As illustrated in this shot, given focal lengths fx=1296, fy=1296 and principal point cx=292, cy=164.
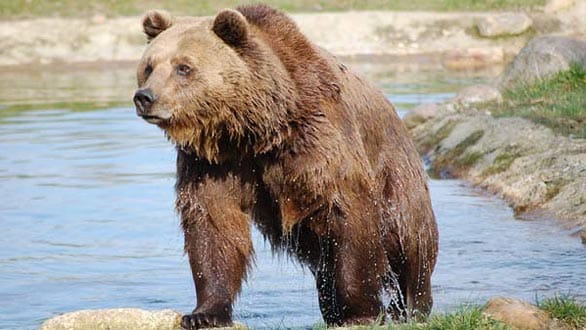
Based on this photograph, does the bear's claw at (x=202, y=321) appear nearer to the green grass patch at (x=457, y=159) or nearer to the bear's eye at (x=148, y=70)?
the bear's eye at (x=148, y=70)

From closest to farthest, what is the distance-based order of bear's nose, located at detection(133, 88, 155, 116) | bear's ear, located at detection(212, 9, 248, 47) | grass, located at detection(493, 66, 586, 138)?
1. bear's nose, located at detection(133, 88, 155, 116)
2. bear's ear, located at detection(212, 9, 248, 47)
3. grass, located at detection(493, 66, 586, 138)

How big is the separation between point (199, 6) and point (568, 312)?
2785 cm

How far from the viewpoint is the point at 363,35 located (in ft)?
105

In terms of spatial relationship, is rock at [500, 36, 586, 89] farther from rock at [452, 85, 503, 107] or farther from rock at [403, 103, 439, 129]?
rock at [403, 103, 439, 129]

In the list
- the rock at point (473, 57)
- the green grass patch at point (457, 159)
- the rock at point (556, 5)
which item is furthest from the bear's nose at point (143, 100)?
the rock at point (556, 5)

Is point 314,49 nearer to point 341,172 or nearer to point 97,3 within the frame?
point 341,172

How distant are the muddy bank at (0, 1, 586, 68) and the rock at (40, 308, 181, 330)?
24.0m

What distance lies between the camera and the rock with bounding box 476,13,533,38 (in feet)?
104

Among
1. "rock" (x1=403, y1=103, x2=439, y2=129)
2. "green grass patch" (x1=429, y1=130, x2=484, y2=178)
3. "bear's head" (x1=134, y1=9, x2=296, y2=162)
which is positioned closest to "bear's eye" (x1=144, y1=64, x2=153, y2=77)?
"bear's head" (x1=134, y1=9, x2=296, y2=162)

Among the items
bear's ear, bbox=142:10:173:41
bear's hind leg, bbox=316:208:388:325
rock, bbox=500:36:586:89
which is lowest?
rock, bbox=500:36:586:89

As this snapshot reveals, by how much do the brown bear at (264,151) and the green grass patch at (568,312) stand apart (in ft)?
3.03

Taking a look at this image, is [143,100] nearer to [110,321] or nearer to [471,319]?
[110,321]

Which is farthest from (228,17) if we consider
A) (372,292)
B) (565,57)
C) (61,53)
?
(61,53)

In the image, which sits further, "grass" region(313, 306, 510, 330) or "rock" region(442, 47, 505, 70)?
"rock" region(442, 47, 505, 70)
